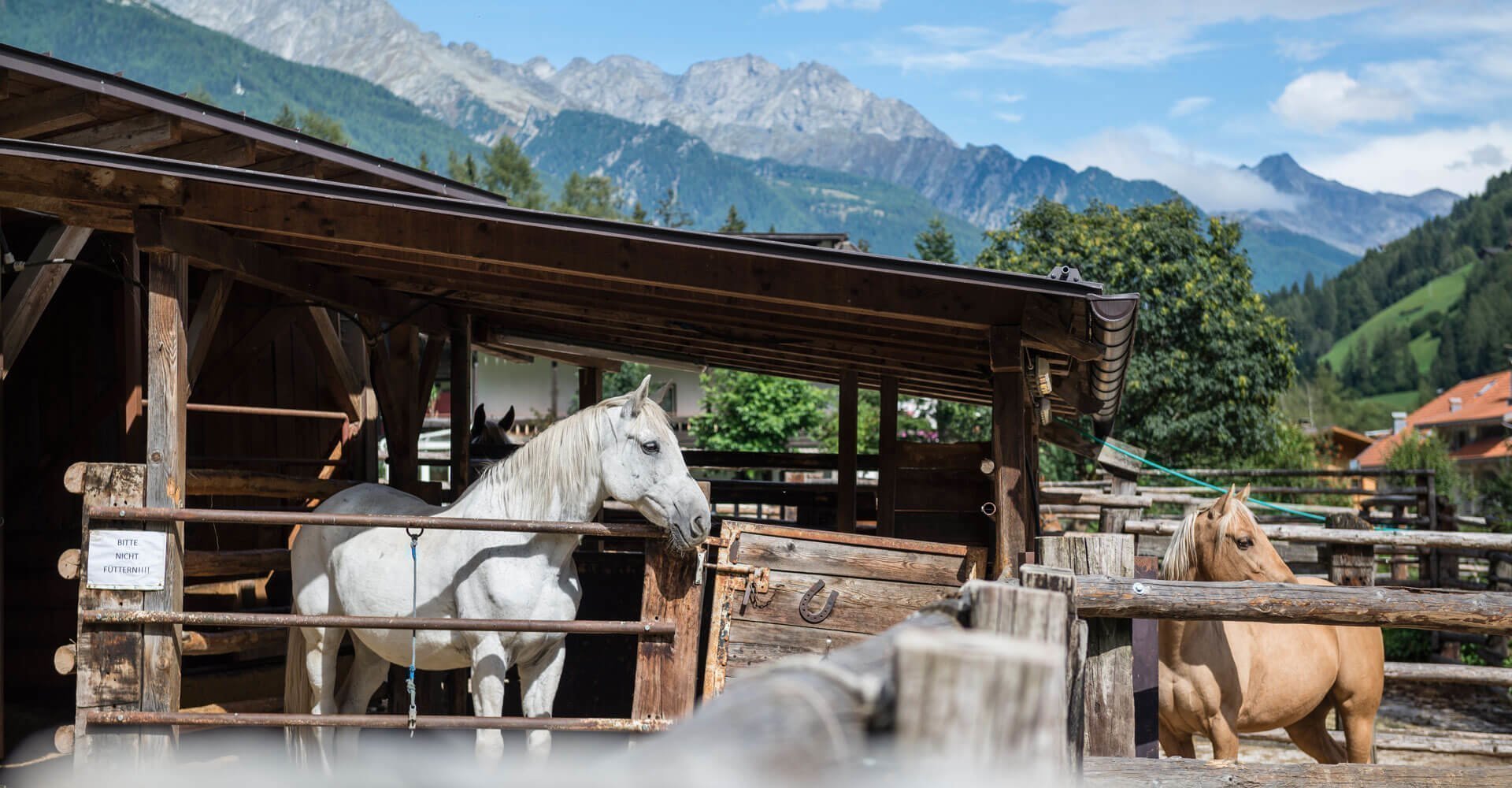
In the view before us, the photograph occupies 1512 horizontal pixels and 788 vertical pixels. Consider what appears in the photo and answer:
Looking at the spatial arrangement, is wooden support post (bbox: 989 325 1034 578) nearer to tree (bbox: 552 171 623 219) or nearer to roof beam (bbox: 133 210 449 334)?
roof beam (bbox: 133 210 449 334)

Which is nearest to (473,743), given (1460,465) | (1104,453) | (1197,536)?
(1197,536)

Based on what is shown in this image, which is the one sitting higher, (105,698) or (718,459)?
(718,459)

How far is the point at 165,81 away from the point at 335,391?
19232cm

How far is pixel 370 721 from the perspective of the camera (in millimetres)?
4422

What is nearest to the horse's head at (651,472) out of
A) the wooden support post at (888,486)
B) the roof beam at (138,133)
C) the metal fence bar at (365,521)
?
the metal fence bar at (365,521)

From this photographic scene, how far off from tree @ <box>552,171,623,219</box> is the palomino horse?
49228mm

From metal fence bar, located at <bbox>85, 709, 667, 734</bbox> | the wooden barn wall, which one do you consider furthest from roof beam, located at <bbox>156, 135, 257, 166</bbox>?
metal fence bar, located at <bbox>85, 709, 667, 734</bbox>

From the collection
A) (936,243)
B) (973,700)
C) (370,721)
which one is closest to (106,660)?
(370,721)

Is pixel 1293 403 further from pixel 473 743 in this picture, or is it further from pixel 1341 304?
pixel 473 743

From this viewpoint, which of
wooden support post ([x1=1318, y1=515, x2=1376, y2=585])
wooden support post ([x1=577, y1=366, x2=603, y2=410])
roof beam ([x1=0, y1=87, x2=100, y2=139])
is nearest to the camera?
roof beam ([x1=0, y1=87, x2=100, y2=139])

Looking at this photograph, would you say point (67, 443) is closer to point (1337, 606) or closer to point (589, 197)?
point (1337, 606)

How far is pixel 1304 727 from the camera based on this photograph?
6227 mm

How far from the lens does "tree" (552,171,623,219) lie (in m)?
54.9

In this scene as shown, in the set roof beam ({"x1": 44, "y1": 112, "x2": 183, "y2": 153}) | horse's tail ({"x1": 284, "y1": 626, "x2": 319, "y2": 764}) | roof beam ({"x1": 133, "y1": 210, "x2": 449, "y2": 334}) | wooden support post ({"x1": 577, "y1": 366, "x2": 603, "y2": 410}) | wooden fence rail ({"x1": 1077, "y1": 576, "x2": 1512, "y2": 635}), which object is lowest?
horse's tail ({"x1": 284, "y1": 626, "x2": 319, "y2": 764})
